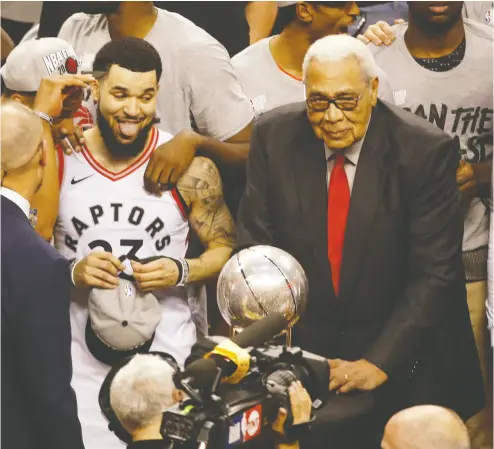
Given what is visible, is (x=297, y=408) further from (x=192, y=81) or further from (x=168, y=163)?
(x=192, y=81)

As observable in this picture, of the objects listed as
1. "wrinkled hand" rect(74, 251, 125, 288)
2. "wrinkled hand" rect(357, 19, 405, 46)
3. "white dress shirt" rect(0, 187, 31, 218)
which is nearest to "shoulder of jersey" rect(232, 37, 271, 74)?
"wrinkled hand" rect(357, 19, 405, 46)

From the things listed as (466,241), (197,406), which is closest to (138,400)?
(197,406)

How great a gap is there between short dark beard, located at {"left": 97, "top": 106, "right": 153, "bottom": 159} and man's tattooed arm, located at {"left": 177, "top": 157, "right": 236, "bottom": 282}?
177mm

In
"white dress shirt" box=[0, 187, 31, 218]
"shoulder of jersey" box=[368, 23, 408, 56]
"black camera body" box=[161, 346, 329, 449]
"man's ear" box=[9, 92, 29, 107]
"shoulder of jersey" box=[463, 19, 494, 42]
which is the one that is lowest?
"black camera body" box=[161, 346, 329, 449]

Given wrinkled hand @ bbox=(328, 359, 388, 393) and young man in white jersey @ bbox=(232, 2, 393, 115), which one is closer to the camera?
wrinkled hand @ bbox=(328, 359, 388, 393)

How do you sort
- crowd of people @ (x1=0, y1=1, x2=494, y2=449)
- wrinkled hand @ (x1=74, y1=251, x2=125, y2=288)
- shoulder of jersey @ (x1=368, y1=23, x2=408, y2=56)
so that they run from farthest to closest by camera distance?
shoulder of jersey @ (x1=368, y1=23, x2=408, y2=56), wrinkled hand @ (x1=74, y1=251, x2=125, y2=288), crowd of people @ (x1=0, y1=1, x2=494, y2=449)

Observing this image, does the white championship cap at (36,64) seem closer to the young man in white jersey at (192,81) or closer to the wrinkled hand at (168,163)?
the young man in white jersey at (192,81)

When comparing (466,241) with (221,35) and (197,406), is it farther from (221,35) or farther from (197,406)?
(197,406)

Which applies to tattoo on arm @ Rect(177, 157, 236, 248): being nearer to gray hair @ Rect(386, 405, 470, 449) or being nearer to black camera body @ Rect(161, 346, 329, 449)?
gray hair @ Rect(386, 405, 470, 449)

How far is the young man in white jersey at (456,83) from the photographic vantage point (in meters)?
4.33

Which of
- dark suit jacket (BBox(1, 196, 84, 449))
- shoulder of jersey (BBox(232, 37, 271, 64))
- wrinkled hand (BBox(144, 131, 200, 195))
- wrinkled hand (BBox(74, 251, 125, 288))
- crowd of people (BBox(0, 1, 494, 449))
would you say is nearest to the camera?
dark suit jacket (BBox(1, 196, 84, 449))

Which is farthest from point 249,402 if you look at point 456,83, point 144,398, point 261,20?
point 261,20

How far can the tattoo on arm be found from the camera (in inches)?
162

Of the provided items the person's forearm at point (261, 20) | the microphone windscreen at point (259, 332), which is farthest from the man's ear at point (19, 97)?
the microphone windscreen at point (259, 332)
